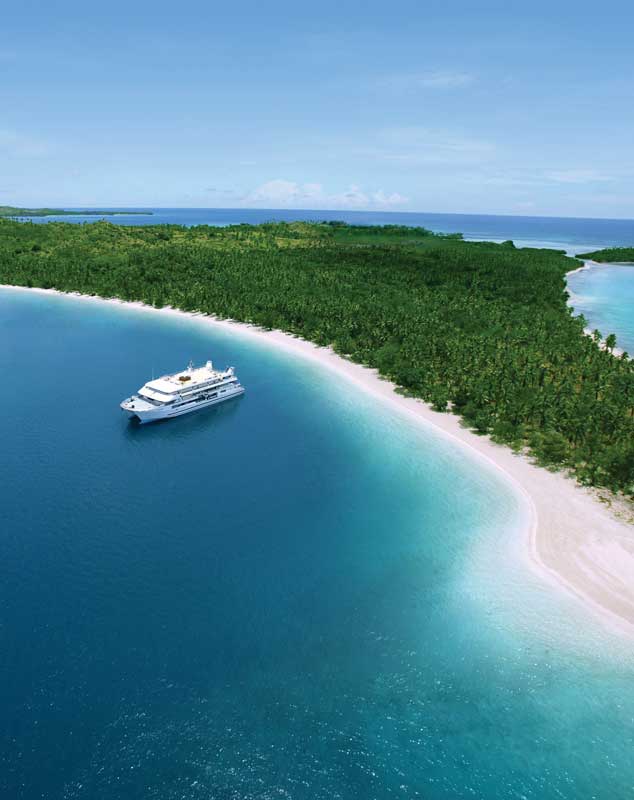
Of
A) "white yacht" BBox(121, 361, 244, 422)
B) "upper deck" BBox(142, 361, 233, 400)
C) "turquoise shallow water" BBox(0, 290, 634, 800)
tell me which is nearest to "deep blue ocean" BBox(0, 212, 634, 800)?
"turquoise shallow water" BBox(0, 290, 634, 800)

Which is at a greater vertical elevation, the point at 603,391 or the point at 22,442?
the point at 603,391

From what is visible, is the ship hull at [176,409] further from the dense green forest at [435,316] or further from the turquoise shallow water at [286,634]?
the dense green forest at [435,316]

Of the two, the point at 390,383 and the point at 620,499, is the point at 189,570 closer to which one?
the point at 620,499

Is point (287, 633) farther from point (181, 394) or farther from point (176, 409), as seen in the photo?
point (181, 394)

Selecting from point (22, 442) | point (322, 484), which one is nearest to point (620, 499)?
point (322, 484)

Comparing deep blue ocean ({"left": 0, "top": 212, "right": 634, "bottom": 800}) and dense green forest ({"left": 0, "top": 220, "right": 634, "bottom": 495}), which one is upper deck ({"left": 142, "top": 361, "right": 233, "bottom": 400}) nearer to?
deep blue ocean ({"left": 0, "top": 212, "right": 634, "bottom": 800})

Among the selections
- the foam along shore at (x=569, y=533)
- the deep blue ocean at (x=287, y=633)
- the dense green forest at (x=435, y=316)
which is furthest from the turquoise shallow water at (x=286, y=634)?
the dense green forest at (x=435, y=316)
